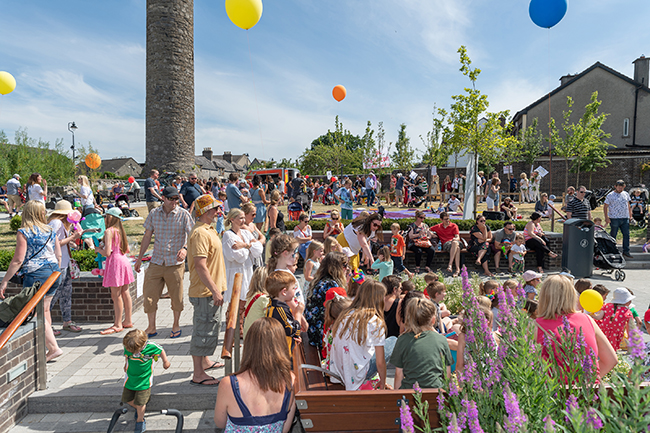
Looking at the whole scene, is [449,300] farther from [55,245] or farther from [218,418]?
[55,245]

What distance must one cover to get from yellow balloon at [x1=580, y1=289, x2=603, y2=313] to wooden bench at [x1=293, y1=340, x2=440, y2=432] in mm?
3374

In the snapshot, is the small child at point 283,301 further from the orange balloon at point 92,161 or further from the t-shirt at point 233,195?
the orange balloon at point 92,161

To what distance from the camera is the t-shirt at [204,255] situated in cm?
404

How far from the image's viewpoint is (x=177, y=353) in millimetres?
4926

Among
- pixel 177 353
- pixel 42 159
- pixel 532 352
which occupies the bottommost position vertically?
pixel 177 353

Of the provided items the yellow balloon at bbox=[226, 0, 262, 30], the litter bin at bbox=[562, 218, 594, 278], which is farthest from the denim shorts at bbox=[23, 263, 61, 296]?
the litter bin at bbox=[562, 218, 594, 278]

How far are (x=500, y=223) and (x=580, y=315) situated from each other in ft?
27.4

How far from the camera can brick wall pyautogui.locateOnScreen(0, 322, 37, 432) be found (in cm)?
350

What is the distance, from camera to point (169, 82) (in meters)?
20.5

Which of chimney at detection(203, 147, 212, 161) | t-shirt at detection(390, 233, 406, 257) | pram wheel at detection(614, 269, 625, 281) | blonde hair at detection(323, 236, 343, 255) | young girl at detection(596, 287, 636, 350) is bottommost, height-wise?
pram wheel at detection(614, 269, 625, 281)

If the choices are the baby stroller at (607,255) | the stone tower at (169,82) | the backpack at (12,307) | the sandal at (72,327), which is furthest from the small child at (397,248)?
the stone tower at (169,82)

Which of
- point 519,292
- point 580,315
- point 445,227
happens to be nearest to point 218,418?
point 519,292

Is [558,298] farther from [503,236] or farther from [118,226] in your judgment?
[503,236]

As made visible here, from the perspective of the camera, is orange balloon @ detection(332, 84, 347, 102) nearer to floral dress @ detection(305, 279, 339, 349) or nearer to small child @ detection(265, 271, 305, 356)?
floral dress @ detection(305, 279, 339, 349)
